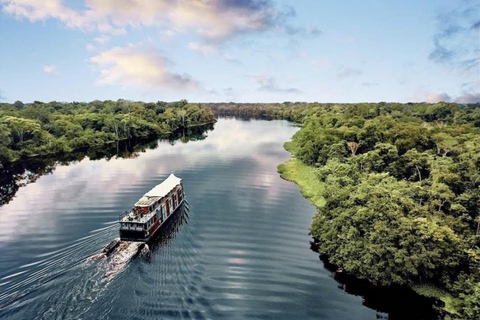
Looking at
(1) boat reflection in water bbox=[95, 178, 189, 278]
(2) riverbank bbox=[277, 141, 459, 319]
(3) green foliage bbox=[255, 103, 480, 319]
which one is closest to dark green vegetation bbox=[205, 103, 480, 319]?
(3) green foliage bbox=[255, 103, 480, 319]

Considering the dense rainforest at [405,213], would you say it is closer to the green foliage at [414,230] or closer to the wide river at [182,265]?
the green foliage at [414,230]

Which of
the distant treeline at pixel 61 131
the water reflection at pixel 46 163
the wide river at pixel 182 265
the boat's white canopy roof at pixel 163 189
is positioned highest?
the distant treeline at pixel 61 131

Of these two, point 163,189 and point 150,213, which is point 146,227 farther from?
point 163,189

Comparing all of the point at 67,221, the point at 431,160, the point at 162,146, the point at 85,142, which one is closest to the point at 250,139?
the point at 162,146

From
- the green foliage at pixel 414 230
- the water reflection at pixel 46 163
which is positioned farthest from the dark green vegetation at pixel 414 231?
the water reflection at pixel 46 163

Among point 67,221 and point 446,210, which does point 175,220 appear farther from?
point 446,210
